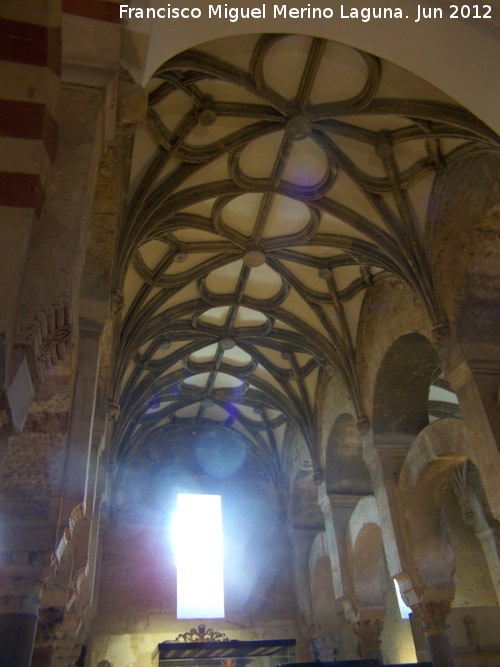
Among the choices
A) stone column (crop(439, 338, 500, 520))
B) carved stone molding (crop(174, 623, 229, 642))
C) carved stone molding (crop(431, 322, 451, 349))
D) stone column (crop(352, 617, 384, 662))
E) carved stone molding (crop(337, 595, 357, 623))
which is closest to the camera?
stone column (crop(439, 338, 500, 520))

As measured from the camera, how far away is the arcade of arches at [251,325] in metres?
3.14

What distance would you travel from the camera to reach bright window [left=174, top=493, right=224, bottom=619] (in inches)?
562

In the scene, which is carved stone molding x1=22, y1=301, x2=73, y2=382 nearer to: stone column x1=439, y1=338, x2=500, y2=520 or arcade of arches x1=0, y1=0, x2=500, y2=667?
arcade of arches x1=0, y1=0, x2=500, y2=667

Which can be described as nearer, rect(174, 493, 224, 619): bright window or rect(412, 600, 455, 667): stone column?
rect(412, 600, 455, 667): stone column

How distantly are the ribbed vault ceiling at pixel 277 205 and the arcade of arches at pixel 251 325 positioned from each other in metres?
0.04

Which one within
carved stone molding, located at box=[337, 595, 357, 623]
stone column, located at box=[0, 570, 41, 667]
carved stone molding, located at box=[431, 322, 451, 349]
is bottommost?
stone column, located at box=[0, 570, 41, 667]

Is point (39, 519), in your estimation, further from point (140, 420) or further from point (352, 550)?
point (140, 420)

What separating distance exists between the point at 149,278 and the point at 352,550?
6494mm

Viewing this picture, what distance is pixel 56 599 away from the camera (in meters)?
5.35

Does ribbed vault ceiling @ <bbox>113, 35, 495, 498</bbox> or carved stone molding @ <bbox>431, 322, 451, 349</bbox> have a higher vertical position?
ribbed vault ceiling @ <bbox>113, 35, 495, 498</bbox>

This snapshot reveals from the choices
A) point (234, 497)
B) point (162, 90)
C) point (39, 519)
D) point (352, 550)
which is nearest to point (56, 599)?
point (39, 519)

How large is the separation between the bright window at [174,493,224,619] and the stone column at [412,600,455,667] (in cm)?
702

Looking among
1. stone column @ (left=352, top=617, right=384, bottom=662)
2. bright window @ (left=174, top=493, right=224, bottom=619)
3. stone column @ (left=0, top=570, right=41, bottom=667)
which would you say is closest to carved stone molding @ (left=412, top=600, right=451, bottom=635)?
stone column @ (left=352, top=617, right=384, bottom=662)

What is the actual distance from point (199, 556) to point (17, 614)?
11911mm
